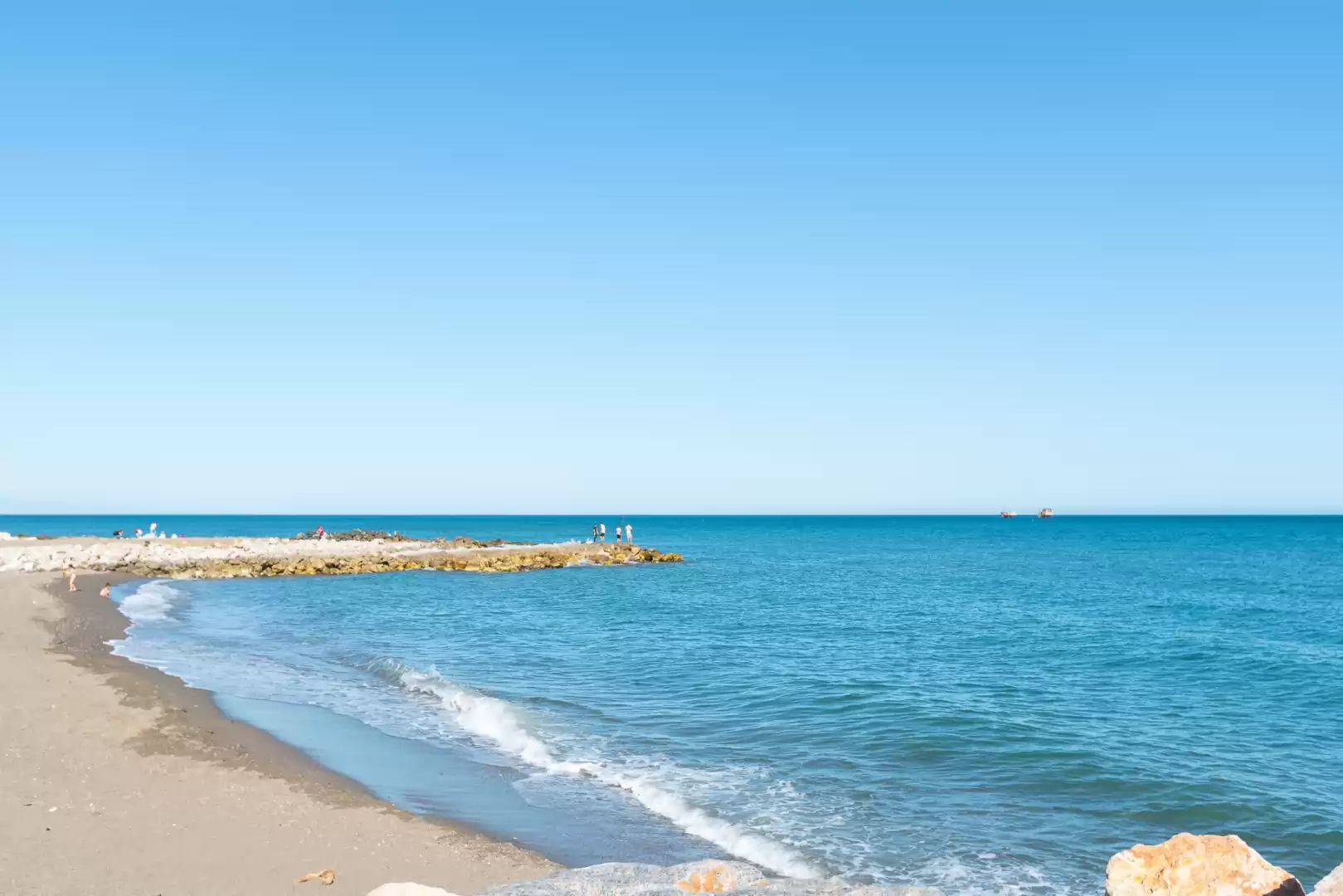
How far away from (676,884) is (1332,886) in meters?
5.28

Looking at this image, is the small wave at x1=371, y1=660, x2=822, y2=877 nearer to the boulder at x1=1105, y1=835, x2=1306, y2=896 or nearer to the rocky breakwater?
the boulder at x1=1105, y1=835, x2=1306, y2=896

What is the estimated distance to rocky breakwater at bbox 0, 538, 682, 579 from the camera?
54.3 metres

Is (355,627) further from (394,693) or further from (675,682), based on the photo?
(675,682)

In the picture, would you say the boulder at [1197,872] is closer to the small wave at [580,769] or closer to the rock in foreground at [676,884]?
the rock in foreground at [676,884]

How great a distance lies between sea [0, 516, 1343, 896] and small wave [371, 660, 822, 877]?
63 mm

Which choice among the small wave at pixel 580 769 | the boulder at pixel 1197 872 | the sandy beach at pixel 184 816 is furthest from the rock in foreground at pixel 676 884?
the small wave at pixel 580 769

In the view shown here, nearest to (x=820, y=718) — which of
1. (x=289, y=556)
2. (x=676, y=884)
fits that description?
(x=676, y=884)

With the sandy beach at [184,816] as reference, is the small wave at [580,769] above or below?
below

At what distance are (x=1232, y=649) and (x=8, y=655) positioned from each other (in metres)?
35.4

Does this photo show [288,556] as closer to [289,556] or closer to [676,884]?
[289,556]

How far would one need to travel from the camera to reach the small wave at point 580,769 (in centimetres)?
1195

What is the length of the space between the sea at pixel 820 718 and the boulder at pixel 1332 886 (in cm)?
433

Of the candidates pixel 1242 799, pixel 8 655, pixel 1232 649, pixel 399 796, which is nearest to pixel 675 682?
pixel 399 796

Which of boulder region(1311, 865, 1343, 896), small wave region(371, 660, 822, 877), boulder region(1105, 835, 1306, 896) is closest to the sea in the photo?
small wave region(371, 660, 822, 877)
